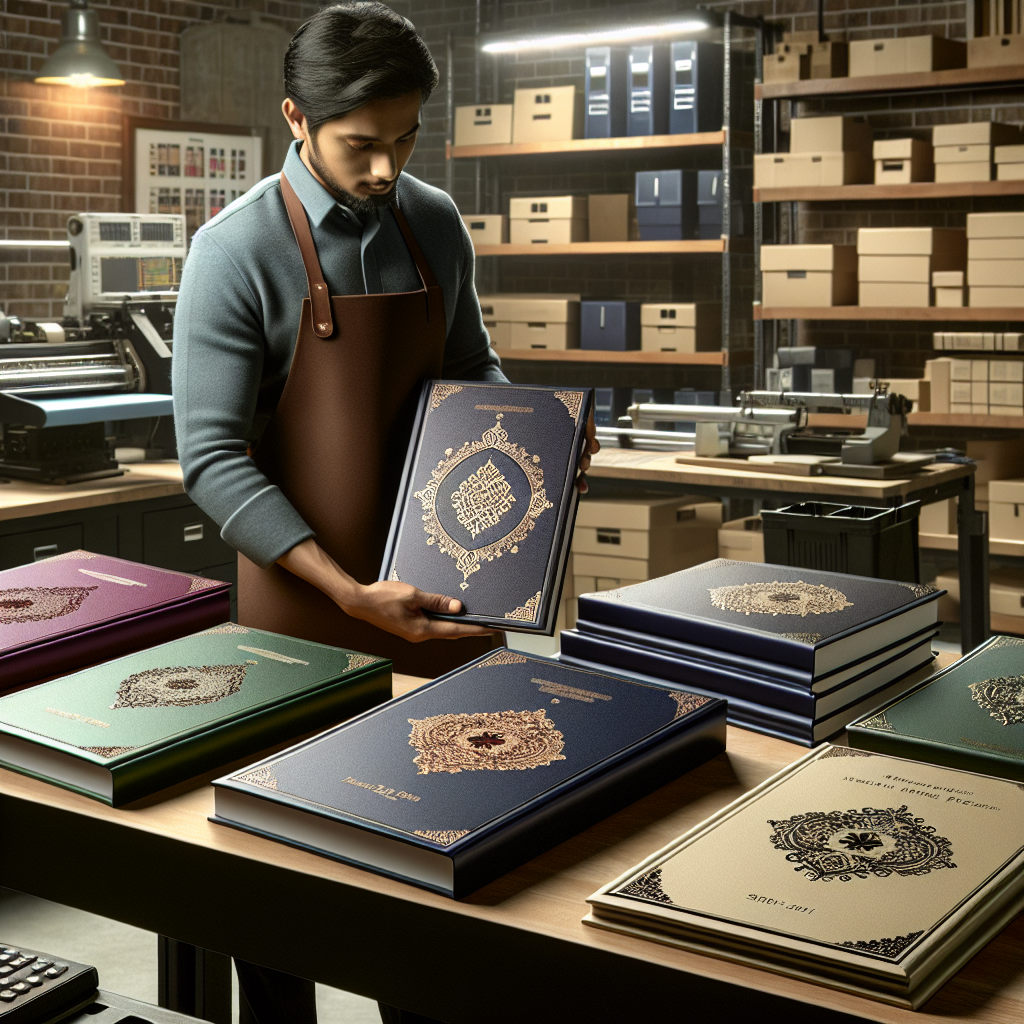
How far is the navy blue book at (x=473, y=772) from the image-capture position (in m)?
0.89

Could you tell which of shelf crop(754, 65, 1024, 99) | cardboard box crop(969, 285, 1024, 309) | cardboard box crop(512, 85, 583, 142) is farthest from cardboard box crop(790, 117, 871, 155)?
cardboard box crop(512, 85, 583, 142)

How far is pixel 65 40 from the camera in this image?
5.01 meters

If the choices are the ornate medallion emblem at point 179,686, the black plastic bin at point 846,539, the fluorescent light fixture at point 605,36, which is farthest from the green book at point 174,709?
the fluorescent light fixture at point 605,36

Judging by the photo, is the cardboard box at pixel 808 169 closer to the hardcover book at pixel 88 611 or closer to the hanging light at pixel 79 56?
the hanging light at pixel 79 56

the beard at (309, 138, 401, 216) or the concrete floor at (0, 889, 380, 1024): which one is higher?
the beard at (309, 138, 401, 216)

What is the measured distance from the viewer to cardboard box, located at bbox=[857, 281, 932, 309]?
16.2 feet

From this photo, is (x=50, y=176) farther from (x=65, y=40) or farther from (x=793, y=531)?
(x=793, y=531)

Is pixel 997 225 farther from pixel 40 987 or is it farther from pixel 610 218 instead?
pixel 40 987

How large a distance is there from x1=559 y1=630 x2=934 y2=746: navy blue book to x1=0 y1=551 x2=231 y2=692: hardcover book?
40 centimetres

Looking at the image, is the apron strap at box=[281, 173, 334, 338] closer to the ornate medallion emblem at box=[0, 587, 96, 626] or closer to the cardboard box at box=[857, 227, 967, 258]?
the ornate medallion emblem at box=[0, 587, 96, 626]

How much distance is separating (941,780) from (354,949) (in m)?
0.45

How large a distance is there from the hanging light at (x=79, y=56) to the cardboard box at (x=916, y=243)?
9.59 ft

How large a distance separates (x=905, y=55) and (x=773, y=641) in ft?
14.5

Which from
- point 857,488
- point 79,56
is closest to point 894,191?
point 857,488
